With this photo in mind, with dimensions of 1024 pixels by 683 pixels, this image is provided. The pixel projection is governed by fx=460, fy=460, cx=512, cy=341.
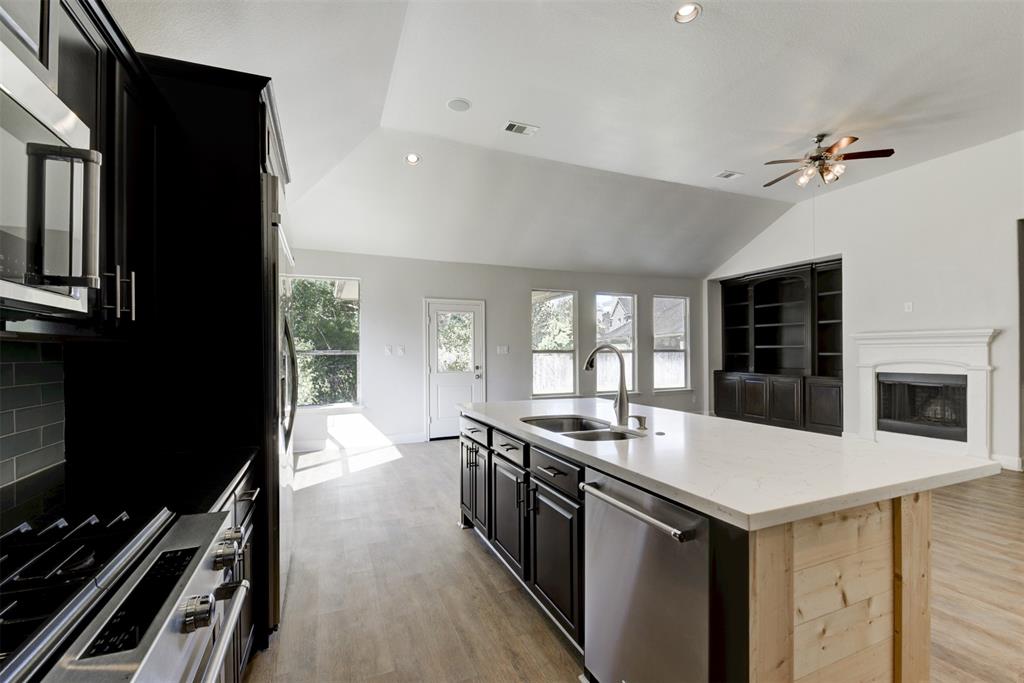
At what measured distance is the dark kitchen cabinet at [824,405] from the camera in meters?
6.17

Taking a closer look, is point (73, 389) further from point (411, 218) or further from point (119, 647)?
point (411, 218)

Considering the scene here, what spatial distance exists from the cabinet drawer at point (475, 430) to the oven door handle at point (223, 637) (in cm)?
158

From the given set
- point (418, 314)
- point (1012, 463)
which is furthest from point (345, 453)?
point (1012, 463)

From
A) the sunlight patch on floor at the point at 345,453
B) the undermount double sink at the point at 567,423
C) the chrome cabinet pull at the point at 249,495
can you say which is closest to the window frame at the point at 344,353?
the sunlight patch on floor at the point at 345,453

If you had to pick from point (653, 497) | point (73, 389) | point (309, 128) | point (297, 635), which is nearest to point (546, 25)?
point (309, 128)

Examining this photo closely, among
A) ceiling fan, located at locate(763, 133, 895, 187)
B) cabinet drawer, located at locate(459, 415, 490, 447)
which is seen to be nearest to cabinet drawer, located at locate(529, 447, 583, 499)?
cabinet drawer, located at locate(459, 415, 490, 447)

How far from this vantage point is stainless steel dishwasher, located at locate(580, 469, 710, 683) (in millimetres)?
1214

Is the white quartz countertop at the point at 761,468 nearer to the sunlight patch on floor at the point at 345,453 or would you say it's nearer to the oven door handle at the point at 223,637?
the oven door handle at the point at 223,637

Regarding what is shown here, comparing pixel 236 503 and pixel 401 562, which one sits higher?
pixel 236 503

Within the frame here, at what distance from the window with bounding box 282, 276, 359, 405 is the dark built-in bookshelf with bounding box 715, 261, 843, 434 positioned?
239 inches

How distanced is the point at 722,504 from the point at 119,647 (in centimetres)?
116

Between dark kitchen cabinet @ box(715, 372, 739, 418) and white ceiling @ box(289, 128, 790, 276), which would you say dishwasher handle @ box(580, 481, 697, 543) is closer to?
white ceiling @ box(289, 128, 790, 276)

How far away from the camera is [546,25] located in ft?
9.12

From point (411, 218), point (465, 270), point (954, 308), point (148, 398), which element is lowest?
point (148, 398)
